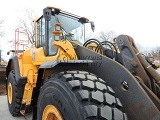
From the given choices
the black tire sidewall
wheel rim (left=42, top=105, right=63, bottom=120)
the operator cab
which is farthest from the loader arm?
the operator cab

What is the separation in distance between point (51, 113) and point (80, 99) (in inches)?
24.8

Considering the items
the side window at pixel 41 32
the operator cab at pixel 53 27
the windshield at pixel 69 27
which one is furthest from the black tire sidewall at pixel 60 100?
the side window at pixel 41 32

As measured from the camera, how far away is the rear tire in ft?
6.36

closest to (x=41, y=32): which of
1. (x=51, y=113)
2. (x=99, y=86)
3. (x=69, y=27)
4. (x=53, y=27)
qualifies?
(x=53, y=27)

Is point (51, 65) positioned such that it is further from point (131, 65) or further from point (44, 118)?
point (131, 65)

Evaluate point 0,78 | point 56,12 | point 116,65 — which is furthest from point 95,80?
point 0,78

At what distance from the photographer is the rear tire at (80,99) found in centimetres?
194

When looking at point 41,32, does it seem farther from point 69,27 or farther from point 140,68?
point 140,68

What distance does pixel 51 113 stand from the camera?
246 centimetres

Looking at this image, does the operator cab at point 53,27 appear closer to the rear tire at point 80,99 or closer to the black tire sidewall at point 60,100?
the black tire sidewall at point 60,100

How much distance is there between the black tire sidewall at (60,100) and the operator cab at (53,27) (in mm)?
1311

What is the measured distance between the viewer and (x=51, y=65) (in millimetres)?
2588

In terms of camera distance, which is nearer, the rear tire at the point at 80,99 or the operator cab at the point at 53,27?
the rear tire at the point at 80,99

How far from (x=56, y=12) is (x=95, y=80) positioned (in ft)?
7.53
